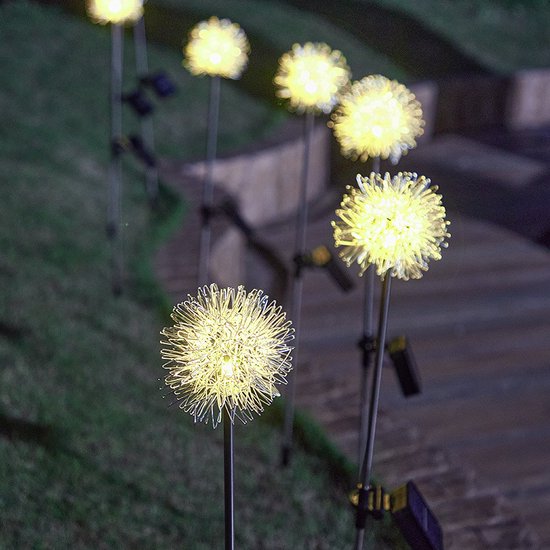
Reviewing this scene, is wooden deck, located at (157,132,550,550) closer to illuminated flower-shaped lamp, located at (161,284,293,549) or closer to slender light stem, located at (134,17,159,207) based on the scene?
slender light stem, located at (134,17,159,207)

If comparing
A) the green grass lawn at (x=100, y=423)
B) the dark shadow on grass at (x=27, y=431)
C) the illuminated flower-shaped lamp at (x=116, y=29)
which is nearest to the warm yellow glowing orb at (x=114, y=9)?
the illuminated flower-shaped lamp at (x=116, y=29)

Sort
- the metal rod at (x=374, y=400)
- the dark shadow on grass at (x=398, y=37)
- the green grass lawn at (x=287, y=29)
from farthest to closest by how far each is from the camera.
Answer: the dark shadow on grass at (x=398, y=37), the green grass lawn at (x=287, y=29), the metal rod at (x=374, y=400)

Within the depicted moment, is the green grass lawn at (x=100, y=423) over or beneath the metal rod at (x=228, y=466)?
over

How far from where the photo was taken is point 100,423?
365 centimetres

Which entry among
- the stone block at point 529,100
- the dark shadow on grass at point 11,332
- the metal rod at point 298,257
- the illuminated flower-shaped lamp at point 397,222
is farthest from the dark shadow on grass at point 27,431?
the stone block at point 529,100

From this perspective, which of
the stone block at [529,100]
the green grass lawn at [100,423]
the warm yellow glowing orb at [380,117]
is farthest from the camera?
the stone block at [529,100]

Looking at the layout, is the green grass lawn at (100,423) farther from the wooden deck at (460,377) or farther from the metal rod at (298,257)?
the wooden deck at (460,377)

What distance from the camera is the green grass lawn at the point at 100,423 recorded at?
3.06 m

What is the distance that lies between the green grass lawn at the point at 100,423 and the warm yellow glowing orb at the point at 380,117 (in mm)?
1580

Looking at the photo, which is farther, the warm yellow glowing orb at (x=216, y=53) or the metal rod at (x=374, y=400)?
the warm yellow glowing orb at (x=216, y=53)

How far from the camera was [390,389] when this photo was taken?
524cm

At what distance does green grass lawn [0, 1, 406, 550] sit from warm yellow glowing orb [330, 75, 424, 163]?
158 centimetres

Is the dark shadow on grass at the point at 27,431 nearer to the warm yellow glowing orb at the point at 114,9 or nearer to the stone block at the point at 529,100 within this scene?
the warm yellow glowing orb at the point at 114,9

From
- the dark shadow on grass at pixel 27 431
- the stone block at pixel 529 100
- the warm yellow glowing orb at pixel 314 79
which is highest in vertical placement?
the stone block at pixel 529 100
